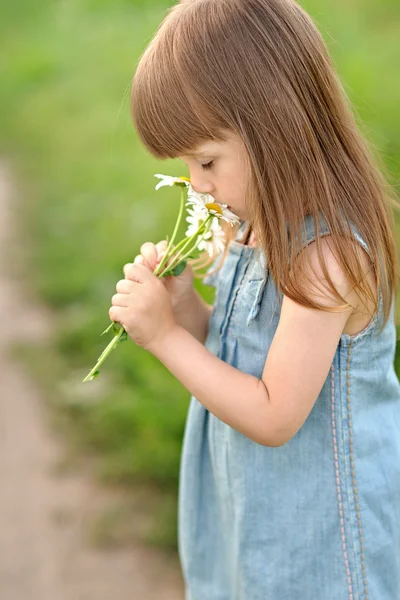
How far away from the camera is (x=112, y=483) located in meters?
2.64

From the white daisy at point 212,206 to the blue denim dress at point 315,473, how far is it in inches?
4.4

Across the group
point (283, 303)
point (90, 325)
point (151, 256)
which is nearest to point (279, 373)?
point (283, 303)

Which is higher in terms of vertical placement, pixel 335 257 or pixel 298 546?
pixel 335 257

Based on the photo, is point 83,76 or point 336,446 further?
point 83,76

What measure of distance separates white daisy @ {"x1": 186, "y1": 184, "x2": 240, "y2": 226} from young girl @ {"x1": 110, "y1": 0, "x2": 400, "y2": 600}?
0.6 inches

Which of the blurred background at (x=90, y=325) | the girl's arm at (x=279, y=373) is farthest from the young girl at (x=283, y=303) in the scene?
the blurred background at (x=90, y=325)

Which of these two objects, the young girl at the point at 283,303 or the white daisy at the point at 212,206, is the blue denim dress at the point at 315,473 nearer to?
the young girl at the point at 283,303

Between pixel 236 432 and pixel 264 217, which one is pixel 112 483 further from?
pixel 264 217

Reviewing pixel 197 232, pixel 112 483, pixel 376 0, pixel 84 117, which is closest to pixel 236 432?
pixel 197 232

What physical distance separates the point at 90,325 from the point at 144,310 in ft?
5.71

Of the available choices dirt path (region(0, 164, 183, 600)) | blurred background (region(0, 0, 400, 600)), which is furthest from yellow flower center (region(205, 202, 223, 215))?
dirt path (region(0, 164, 183, 600))

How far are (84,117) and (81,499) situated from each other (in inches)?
122

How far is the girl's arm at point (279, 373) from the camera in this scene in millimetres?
1433

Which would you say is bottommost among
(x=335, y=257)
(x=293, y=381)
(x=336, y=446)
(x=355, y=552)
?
(x=355, y=552)
